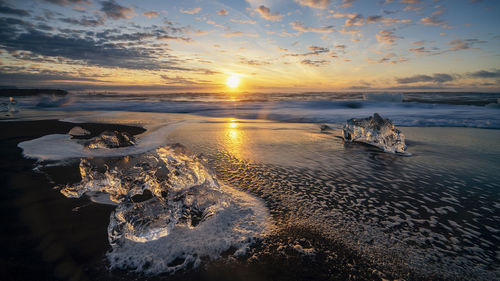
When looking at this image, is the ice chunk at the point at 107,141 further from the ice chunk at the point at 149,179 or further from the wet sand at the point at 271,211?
the ice chunk at the point at 149,179

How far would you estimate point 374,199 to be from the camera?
3.43m

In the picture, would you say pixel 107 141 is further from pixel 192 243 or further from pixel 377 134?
pixel 377 134

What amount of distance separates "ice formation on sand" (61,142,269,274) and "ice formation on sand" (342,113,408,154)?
4962 millimetres

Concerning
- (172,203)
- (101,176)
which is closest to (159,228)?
(172,203)

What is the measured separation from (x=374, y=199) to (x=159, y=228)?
287 centimetres

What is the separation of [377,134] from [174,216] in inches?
248

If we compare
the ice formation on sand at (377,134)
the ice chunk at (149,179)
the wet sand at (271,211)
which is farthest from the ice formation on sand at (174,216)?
the ice formation on sand at (377,134)

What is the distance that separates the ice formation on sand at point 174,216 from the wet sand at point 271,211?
15 centimetres

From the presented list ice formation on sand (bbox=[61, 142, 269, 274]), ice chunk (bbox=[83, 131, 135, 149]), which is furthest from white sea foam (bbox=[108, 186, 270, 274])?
ice chunk (bbox=[83, 131, 135, 149])

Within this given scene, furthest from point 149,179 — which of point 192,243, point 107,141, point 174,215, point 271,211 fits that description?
point 107,141

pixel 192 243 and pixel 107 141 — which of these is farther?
pixel 107 141

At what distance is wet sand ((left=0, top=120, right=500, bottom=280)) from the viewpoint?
6.67ft

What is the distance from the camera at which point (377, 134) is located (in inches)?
274

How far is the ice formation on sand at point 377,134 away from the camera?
6438 mm
